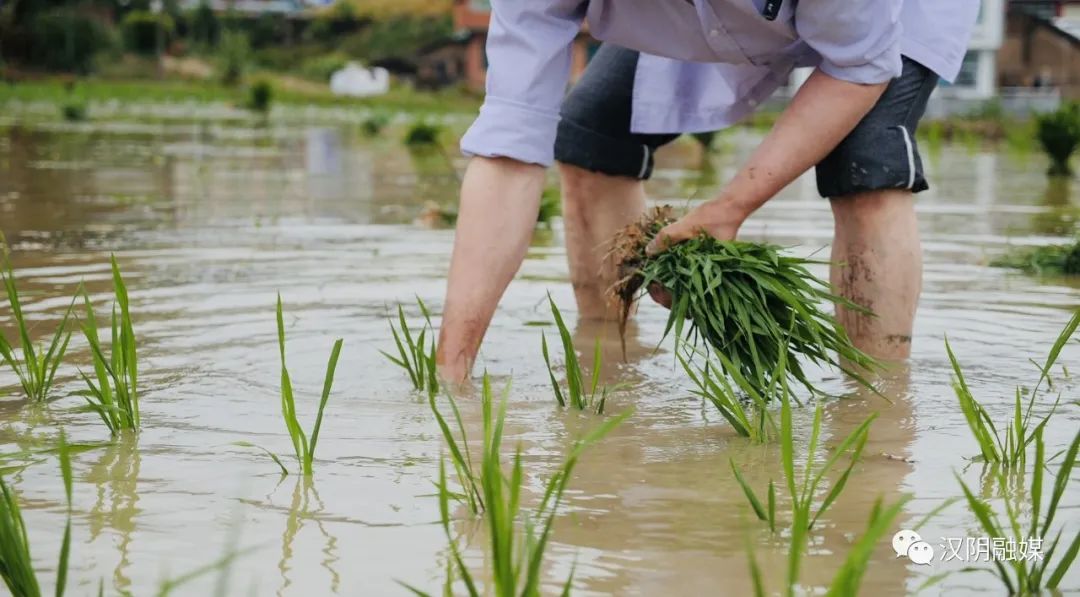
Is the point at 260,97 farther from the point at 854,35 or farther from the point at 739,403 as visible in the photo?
the point at 739,403

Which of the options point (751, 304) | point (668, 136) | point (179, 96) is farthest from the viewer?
point (179, 96)

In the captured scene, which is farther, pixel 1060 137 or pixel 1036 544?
pixel 1060 137

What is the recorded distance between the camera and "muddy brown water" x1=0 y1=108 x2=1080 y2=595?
1.79 m

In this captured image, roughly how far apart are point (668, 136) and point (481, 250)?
1.00m

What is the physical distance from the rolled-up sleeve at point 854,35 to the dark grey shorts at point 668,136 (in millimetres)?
276

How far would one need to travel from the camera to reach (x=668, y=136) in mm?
3877

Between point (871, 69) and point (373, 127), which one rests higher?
point (871, 69)

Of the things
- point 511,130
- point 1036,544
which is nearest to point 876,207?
point 511,130

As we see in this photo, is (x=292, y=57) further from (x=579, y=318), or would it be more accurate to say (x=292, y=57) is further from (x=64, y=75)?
(x=579, y=318)

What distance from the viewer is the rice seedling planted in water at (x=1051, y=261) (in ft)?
15.5

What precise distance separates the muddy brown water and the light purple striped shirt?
0.52 meters

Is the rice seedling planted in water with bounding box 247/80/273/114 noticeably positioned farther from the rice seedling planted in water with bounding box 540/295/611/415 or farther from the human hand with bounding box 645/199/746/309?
the rice seedling planted in water with bounding box 540/295/611/415

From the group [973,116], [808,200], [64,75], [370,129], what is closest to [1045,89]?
[973,116]

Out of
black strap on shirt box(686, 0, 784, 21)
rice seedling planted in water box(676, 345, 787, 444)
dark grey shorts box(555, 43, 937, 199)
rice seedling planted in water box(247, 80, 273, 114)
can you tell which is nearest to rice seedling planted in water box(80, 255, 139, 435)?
rice seedling planted in water box(676, 345, 787, 444)
